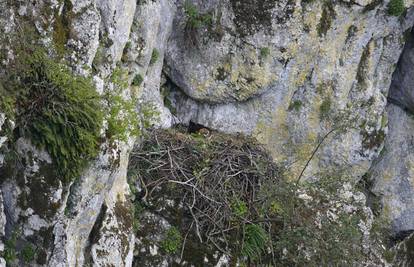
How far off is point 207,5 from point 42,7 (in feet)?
19.1

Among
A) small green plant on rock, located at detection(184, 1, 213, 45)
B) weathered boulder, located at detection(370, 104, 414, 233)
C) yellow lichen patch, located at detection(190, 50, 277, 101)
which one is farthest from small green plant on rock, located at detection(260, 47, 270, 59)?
weathered boulder, located at detection(370, 104, 414, 233)

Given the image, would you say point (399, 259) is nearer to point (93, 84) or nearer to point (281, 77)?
point (281, 77)

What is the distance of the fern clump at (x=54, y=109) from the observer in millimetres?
6672

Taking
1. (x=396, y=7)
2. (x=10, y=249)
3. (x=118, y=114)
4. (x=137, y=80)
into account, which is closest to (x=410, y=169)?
(x=396, y=7)

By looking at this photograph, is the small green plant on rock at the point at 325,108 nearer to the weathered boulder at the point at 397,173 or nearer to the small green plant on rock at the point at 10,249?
the weathered boulder at the point at 397,173

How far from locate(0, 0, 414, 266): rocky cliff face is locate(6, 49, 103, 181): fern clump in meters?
0.15

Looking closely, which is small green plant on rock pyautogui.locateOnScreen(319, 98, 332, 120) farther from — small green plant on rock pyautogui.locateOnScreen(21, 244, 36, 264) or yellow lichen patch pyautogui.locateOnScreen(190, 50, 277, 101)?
small green plant on rock pyautogui.locateOnScreen(21, 244, 36, 264)

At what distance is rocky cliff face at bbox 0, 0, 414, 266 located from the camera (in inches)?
274

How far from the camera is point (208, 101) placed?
42.6 ft

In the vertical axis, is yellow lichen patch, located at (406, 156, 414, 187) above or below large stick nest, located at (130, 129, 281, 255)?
below

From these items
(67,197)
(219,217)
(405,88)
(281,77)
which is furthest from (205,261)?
(405,88)

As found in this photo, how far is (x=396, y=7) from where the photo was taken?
1349 centimetres

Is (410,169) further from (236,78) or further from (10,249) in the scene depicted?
(10,249)

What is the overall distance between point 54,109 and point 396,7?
9.05 meters
